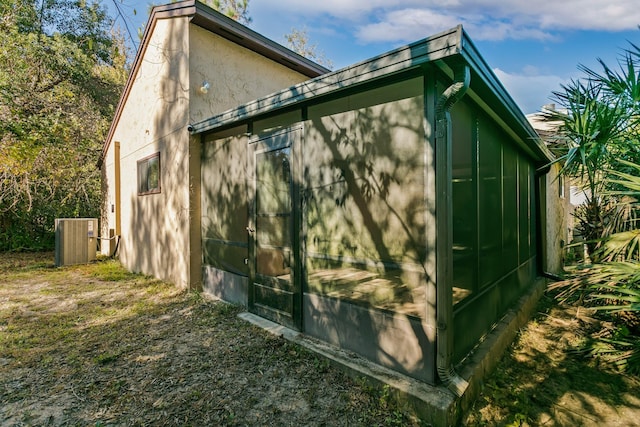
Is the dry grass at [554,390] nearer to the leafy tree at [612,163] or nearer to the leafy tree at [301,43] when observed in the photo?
the leafy tree at [612,163]

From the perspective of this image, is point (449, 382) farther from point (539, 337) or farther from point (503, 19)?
point (503, 19)

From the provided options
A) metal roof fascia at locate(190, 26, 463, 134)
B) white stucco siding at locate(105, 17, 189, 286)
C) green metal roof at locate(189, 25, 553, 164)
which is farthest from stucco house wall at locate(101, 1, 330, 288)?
metal roof fascia at locate(190, 26, 463, 134)

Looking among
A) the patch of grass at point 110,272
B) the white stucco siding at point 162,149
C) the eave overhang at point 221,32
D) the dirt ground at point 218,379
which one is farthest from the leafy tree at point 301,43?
the dirt ground at point 218,379

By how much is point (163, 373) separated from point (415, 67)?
3.38 metres

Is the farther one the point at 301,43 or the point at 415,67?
the point at 301,43

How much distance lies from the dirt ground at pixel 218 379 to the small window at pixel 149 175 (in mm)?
2767


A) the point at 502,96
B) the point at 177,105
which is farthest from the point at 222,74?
the point at 502,96

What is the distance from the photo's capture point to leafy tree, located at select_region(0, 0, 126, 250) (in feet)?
26.0

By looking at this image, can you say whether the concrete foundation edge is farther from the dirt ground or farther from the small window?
the small window

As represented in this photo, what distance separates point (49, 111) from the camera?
8422 millimetres

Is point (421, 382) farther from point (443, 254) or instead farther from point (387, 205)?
point (387, 205)

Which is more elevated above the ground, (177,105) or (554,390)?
(177,105)

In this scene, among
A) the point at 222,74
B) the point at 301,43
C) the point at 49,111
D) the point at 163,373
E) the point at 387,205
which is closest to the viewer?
the point at 387,205

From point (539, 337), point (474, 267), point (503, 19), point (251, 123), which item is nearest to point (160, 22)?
point (251, 123)
